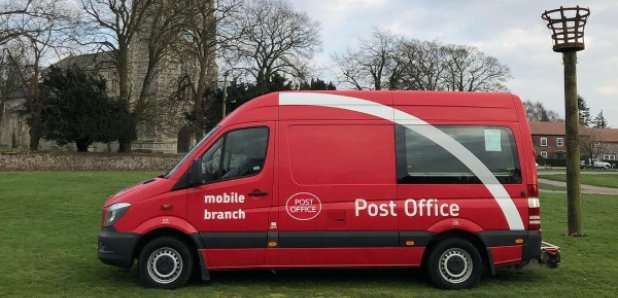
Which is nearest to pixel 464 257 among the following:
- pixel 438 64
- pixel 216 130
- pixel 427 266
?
pixel 427 266

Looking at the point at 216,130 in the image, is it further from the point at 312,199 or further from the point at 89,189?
the point at 89,189

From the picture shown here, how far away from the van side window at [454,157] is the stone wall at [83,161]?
28.2m

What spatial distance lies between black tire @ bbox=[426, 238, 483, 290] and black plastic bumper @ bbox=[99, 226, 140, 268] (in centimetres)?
383

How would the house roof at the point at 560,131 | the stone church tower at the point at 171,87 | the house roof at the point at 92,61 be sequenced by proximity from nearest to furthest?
the house roof at the point at 92,61 < the stone church tower at the point at 171,87 < the house roof at the point at 560,131

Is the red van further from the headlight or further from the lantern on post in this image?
the lantern on post

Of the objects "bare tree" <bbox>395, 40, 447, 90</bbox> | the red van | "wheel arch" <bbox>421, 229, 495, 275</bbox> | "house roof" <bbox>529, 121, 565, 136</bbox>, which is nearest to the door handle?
the red van

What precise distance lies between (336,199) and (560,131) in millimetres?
108614

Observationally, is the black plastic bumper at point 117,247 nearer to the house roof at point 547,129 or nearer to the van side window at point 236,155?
the van side window at point 236,155

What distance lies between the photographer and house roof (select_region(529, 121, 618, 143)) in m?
106

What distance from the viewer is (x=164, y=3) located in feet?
146

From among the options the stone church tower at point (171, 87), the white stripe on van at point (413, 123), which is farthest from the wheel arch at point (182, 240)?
the stone church tower at point (171, 87)

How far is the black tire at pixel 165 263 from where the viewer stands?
24.4ft

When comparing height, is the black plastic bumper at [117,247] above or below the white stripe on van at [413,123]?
below

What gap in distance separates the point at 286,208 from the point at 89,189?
15823mm
